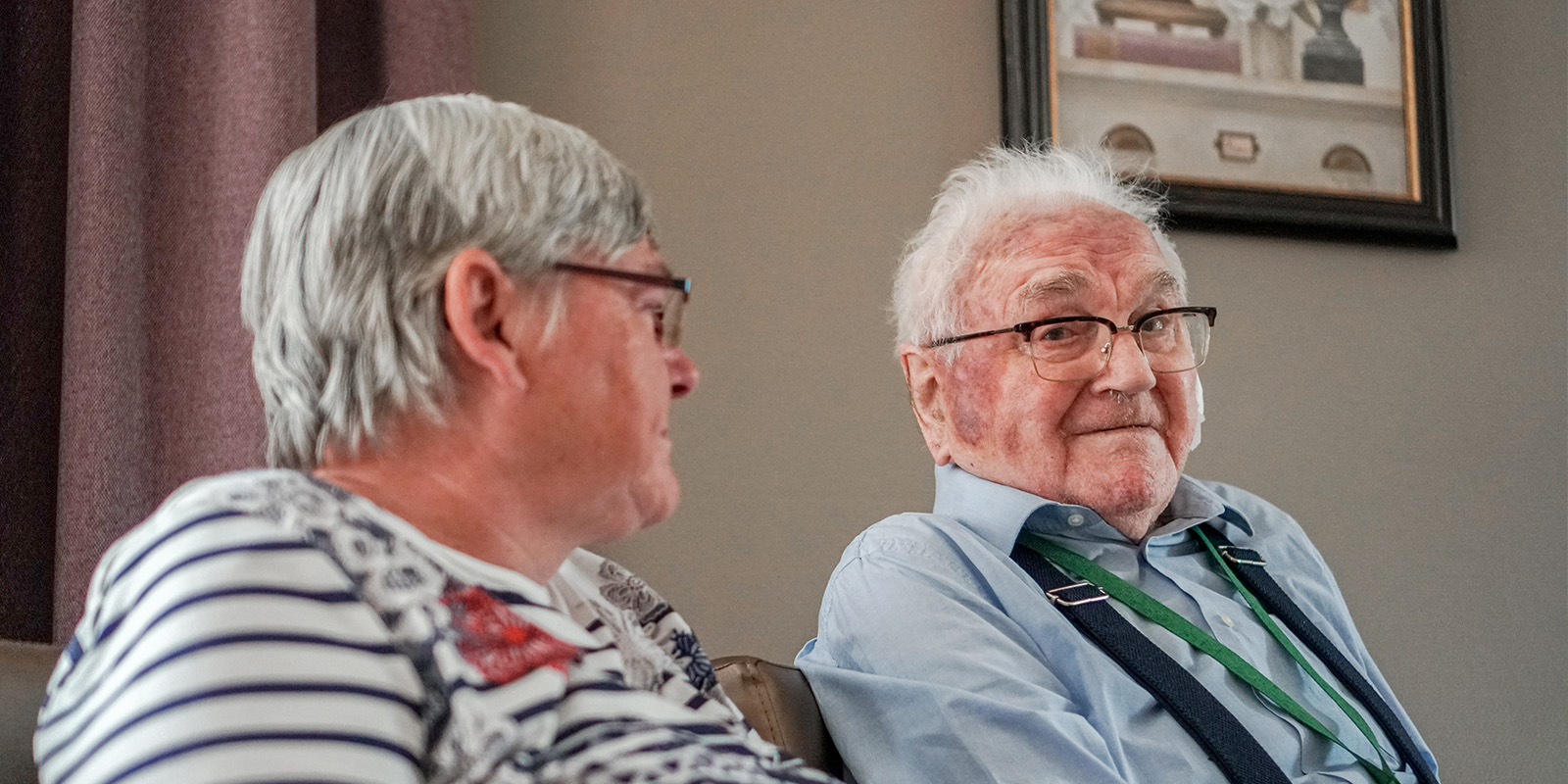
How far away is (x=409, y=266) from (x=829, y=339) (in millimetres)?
1383

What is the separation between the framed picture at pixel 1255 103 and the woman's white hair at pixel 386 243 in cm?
156

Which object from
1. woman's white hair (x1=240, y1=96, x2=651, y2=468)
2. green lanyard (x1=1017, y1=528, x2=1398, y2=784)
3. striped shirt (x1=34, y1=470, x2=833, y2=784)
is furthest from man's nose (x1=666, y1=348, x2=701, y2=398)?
green lanyard (x1=1017, y1=528, x2=1398, y2=784)

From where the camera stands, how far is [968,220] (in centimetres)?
184

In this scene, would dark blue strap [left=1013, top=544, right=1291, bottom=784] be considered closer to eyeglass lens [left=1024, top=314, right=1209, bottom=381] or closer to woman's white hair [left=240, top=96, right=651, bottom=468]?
eyeglass lens [left=1024, top=314, right=1209, bottom=381]

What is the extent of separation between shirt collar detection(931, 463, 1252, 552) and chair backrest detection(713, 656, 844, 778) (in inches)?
12.2

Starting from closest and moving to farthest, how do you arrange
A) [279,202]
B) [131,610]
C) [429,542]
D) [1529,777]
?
[131,610]
[429,542]
[279,202]
[1529,777]

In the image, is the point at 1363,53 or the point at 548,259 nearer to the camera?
the point at 548,259

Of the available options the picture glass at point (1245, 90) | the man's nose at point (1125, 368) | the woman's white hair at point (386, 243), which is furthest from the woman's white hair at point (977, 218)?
the woman's white hair at point (386, 243)

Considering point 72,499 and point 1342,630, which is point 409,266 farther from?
point 1342,630

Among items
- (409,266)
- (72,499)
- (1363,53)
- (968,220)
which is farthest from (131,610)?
(1363,53)

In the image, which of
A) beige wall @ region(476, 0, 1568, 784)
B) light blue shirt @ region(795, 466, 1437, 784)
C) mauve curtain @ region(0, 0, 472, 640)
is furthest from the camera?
beige wall @ region(476, 0, 1568, 784)

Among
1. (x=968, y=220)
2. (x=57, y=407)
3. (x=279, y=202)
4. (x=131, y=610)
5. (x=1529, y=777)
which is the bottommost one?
(x=1529, y=777)

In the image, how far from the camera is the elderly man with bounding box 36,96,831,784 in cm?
70

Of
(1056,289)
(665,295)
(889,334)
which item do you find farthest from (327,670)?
(889,334)
